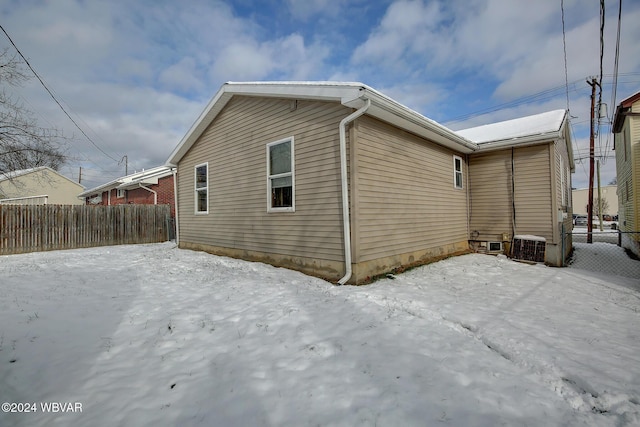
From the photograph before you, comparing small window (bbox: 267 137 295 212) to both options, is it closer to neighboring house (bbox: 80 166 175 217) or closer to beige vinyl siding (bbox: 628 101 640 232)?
neighboring house (bbox: 80 166 175 217)

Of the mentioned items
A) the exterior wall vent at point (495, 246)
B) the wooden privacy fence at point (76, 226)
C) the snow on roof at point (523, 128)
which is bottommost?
the exterior wall vent at point (495, 246)

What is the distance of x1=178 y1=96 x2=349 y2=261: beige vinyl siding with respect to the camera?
6.07 metres

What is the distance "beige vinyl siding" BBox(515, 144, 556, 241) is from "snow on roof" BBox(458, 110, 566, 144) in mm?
521

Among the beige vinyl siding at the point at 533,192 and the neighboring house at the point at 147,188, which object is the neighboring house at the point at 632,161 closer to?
the beige vinyl siding at the point at 533,192

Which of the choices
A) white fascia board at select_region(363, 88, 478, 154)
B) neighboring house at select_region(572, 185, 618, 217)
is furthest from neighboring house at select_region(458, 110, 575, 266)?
neighboring house at select_region(572, 185, 618, 217)

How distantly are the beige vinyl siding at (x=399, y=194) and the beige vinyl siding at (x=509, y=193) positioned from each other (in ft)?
3.14

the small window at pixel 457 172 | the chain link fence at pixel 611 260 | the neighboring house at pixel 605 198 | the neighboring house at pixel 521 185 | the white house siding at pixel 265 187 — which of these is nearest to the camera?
the white house siding at pixel 265 187

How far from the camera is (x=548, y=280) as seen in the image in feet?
21.3

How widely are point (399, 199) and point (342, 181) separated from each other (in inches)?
76.6

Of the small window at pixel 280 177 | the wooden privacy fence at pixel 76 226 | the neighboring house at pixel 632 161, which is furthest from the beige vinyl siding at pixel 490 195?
the wooden privacy fence at pixel 76 226

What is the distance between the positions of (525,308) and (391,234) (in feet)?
9.09

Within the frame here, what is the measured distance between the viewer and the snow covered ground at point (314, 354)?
2.20 metres

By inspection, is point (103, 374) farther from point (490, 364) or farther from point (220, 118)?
point (220, 118)

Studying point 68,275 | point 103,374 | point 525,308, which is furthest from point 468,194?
point 68,275
